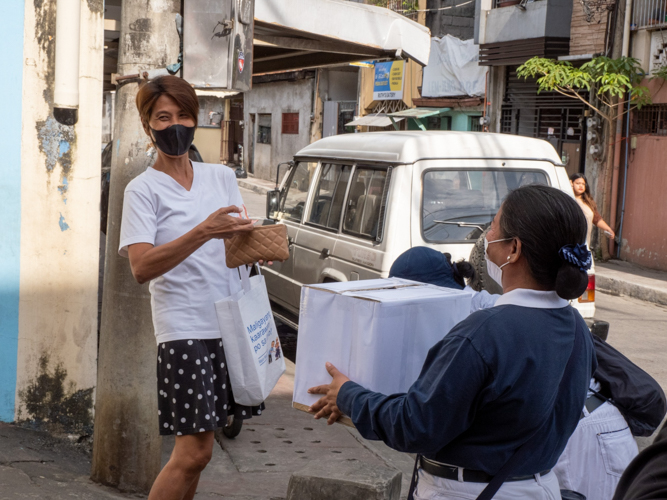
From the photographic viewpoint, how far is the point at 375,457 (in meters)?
4.93

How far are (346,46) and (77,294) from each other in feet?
8.80

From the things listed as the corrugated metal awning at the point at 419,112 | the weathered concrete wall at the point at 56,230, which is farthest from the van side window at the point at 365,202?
the corrugated metal awning at the point at 419,112

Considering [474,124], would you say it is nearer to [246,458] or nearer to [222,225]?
[246,458]

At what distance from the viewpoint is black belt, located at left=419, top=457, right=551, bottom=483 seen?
1990 millimetres

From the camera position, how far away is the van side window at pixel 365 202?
6098 millimetres

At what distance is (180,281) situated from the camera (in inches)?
113

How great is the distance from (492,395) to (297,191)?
19.8 feet

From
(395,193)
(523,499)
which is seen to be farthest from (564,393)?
(395,193)

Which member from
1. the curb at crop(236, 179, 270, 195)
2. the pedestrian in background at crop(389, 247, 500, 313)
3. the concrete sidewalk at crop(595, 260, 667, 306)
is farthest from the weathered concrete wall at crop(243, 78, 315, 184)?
the pedestrian in background at crop(389, 247, 500, 313)

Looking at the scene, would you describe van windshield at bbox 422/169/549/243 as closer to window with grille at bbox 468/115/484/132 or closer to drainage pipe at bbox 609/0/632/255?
drainage pipe at bbox 609/0/632/255

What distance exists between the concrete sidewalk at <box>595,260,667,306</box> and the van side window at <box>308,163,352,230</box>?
6.06m

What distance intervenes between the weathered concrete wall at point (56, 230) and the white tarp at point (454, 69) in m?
16.0

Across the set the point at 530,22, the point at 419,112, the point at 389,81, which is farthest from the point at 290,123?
the point at 530,22

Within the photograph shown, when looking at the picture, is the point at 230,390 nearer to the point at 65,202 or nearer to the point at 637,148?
the point at 65,202
